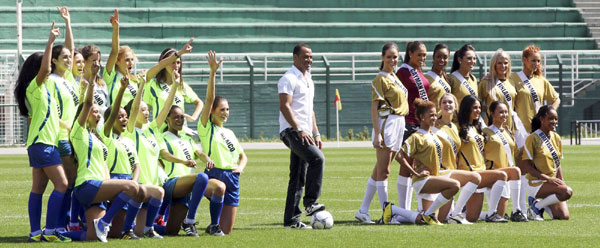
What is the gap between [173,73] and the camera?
34.8 ft

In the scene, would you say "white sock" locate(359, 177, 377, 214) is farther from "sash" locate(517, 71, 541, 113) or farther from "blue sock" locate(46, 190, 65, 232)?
"blue sock" locate(46, 190, 65, 232)

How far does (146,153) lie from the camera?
9.87 m

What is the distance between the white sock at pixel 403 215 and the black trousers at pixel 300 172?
2.82ft

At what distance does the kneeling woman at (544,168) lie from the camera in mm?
11570

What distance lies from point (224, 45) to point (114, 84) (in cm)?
2707

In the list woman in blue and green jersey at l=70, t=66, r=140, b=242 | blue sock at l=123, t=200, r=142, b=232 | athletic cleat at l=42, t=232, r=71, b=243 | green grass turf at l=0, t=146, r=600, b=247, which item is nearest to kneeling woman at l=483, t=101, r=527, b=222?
green grass turf at l=0, t=146, r=600, b=247

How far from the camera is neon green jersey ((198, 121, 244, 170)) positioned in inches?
405

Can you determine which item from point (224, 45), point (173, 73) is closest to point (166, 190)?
point (173, 73)

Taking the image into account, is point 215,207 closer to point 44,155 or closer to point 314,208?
point 314,208

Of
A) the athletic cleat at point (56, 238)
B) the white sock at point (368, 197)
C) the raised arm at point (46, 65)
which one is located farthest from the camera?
the white sock at point (368, 197)

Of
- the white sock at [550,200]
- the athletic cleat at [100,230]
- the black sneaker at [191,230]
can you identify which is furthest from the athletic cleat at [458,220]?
the athletic cleat at [100,230]

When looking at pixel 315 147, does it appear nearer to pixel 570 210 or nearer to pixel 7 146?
pixel 570 210

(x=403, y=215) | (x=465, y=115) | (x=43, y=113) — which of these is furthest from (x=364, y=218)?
(x=43, y=113)

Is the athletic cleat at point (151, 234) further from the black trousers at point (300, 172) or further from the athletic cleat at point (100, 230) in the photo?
the black trousers at point (300, 172)
